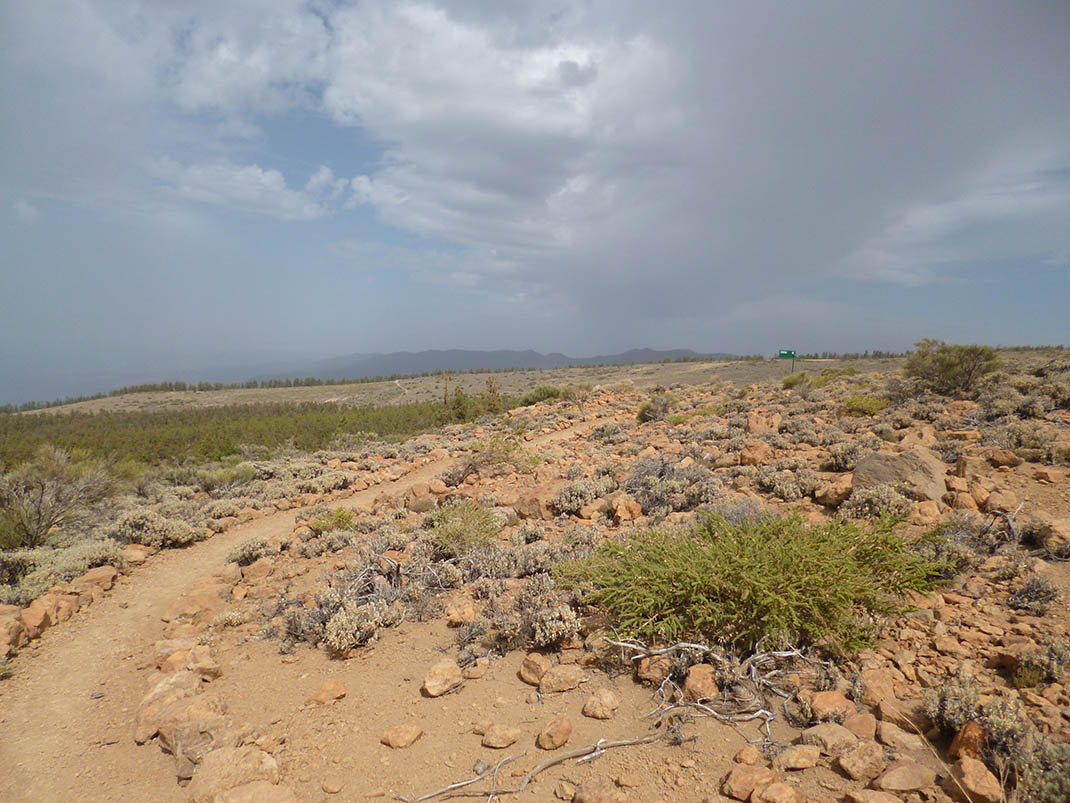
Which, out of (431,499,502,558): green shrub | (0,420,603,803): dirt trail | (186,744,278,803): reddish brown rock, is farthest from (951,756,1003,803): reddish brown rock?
(431,499,502,558): green shrub

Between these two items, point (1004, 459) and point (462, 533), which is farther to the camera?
point (1004, 459)

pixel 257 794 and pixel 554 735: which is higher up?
pixel 554 735

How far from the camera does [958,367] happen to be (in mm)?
13211

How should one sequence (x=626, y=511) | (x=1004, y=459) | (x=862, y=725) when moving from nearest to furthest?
(x=862, y=725) → (x=1004, y=459) → (x=626, y=511)

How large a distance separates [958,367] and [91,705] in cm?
1905

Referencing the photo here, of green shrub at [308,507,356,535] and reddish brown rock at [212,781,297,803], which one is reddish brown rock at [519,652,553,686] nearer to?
reddish brown rock at [212,781,297,803]

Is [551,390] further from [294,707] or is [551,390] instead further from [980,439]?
[294,707]

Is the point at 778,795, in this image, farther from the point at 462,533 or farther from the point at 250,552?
the point at 250,552

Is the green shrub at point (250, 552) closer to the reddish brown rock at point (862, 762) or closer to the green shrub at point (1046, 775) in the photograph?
the reddish brown rock at point (862, 762)

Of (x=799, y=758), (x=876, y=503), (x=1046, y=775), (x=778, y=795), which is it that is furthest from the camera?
(x=876, y=503)

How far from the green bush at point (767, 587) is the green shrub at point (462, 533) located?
2567mm

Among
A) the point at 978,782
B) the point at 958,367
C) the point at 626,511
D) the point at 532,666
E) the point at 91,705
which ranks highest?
the point at 958,367

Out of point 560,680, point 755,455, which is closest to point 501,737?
point 560,680

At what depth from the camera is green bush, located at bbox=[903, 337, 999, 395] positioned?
43.2 ft
